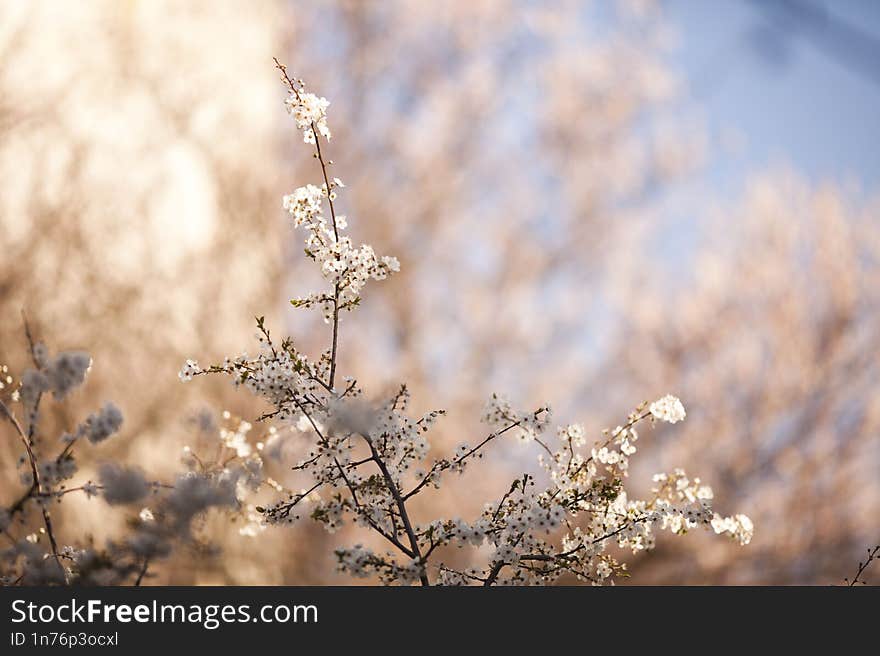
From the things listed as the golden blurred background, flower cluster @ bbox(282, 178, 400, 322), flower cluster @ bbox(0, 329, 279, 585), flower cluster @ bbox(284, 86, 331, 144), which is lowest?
flower cluster @ bbox(0, 329, 279, 585)

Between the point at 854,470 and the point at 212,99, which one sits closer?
the point at 212,99

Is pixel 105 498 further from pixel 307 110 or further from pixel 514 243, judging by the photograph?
→ pixel 514 243

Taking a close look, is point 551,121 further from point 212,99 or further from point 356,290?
point 356,290

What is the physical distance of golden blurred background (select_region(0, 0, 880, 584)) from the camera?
79.3 inches

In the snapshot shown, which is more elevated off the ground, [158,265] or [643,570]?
[158,265]

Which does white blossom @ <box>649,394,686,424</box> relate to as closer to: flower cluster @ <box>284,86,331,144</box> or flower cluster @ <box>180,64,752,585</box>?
flower cluster @ <box>180,64,752,585</box>

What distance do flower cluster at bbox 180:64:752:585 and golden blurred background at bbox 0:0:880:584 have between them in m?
1.41

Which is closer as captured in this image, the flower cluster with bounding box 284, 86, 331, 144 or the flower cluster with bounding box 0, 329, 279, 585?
the flower cluster with bounding box 0, 329, 279, 585

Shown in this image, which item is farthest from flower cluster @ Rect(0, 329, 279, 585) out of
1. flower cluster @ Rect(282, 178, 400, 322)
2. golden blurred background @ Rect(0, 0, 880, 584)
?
golden blurred background @ Rect(0, 0, 880, 584)

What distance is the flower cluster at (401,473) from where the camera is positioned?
57 cm

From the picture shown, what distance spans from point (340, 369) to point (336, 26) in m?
1.36

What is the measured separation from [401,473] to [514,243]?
1969 mm

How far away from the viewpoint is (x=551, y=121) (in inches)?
102
